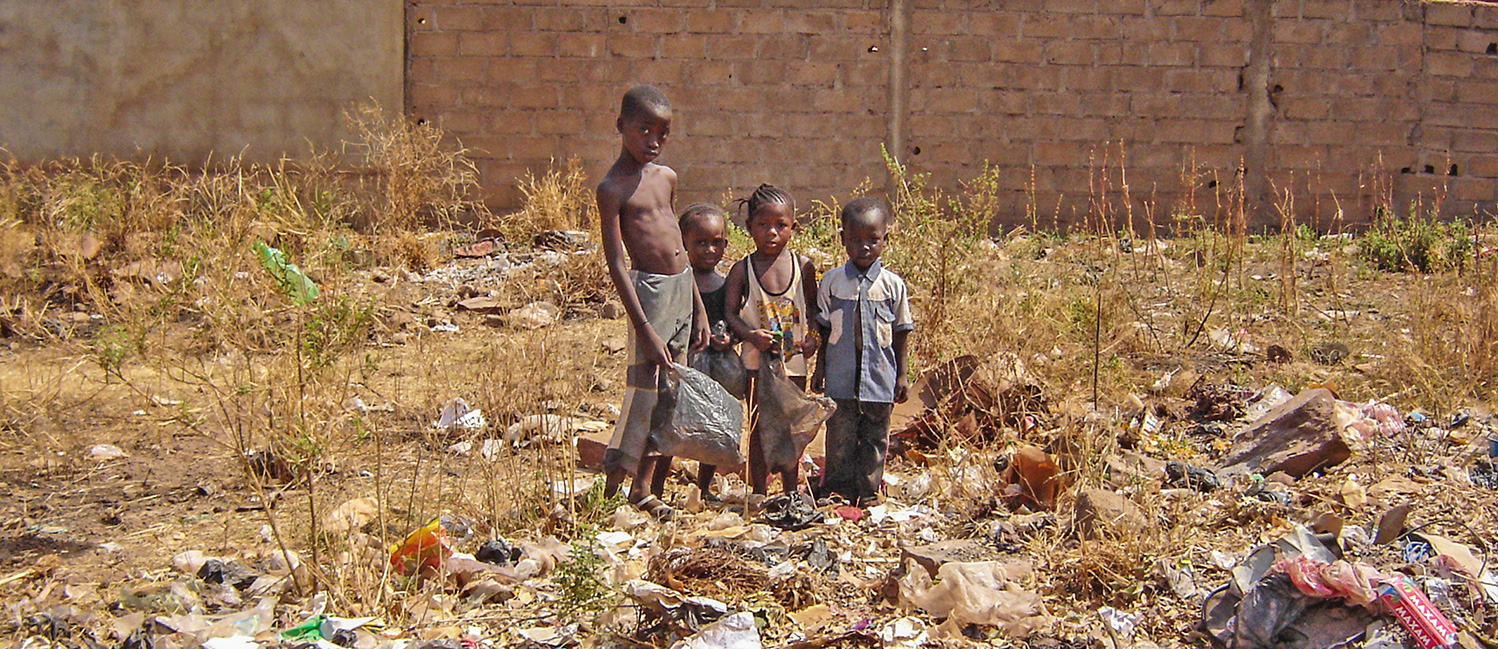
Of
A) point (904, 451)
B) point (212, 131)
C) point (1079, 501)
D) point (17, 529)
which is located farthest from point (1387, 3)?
point (17, 529)

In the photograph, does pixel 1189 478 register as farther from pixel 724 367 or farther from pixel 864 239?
pixel 724 367

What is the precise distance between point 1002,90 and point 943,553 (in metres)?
6.23

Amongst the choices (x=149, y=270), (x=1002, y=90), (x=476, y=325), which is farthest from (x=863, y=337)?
(x=1002, y=90)

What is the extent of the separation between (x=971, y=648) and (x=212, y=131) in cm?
773

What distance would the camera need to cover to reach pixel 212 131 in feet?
28.9

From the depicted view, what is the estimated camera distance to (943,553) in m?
3.20

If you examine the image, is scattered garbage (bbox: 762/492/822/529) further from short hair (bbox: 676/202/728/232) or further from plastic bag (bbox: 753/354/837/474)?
short hair (bbox: 676/202/728/232)

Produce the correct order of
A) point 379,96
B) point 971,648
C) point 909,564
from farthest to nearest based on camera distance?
point 379,96 → point 909,564 → point 971,648

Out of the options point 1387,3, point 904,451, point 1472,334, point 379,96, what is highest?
point 1387,3

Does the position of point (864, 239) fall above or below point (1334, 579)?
above

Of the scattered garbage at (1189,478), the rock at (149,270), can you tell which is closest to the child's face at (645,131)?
the scattered garbage at (1189,478)

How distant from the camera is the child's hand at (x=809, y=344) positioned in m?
3.80

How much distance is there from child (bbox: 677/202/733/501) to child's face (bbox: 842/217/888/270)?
1.30ft

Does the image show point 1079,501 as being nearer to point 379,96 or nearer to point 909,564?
point 909,564
